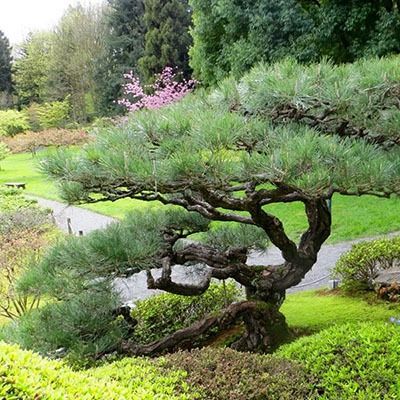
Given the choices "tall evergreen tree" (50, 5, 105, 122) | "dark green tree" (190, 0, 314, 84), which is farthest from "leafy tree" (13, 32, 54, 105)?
"dark green tree" (190, 0, 314, 84)

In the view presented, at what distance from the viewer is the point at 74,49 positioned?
25906 millimetres

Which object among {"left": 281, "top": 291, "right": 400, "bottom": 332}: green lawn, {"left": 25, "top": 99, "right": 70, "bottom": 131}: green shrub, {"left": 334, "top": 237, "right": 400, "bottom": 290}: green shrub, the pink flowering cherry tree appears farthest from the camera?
{"left": 25, "top": 99, "right": 70, "bottom": 131}: green shrub

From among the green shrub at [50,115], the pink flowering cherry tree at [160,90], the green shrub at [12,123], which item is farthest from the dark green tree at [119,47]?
the green shrub at [12,123]

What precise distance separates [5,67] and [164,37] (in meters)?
15.6

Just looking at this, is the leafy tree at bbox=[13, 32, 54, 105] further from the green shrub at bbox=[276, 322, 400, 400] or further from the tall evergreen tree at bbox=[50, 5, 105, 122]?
the green shrub at bbox=[276, 322, 400, 400]

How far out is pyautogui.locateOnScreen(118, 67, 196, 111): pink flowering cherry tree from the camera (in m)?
14.0

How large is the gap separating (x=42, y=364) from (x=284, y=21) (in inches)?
314

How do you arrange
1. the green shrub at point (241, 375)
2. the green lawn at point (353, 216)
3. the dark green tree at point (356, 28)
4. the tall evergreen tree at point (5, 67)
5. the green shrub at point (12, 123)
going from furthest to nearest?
the tall evergreen tree at point (5, 67) → the green shrub at point (12, 123) → the dark green tree at point (356, 28) → the green lawn at point (353, 216) → the green shrub at point (241, 375)

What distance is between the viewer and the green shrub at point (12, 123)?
73.8 ft

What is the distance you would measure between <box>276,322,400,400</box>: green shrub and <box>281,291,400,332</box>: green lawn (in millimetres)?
1098

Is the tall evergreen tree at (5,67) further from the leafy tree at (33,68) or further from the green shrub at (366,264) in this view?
the green shrub at (366,264)

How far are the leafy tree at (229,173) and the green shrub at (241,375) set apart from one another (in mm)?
627

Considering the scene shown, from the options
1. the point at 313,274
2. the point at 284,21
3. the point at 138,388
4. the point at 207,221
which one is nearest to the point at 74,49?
the point at 284,21

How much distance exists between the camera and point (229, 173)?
7.27ft
